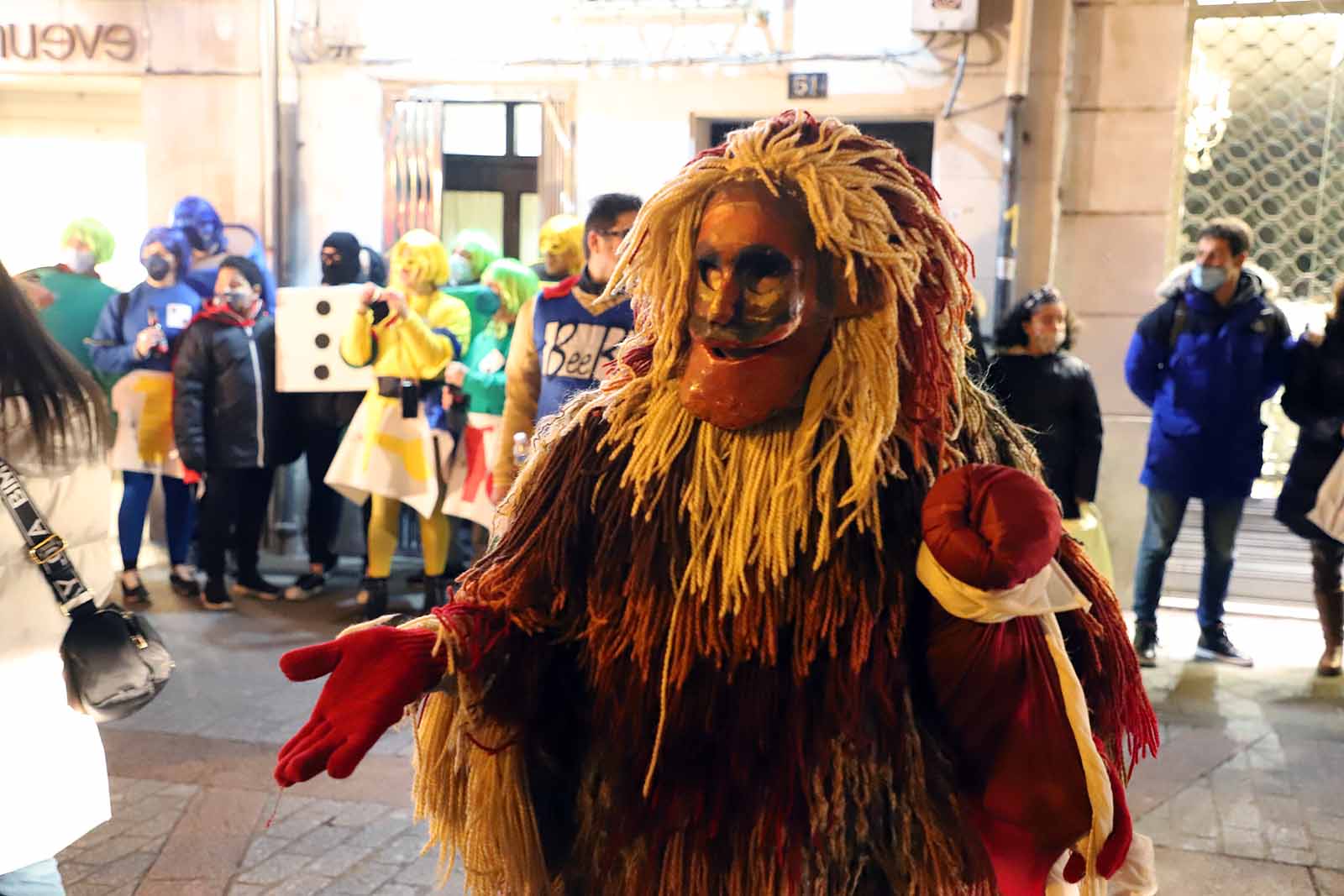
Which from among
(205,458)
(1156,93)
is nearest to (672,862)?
(205,458)

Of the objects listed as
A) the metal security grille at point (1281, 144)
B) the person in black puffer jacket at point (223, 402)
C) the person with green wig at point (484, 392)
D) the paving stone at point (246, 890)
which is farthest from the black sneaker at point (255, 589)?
the metal security grille at point (1281, 144)

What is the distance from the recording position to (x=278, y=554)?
7223mm

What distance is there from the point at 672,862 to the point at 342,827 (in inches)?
89.4

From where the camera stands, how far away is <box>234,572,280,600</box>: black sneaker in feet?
20.1

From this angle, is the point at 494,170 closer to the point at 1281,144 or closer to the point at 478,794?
the point at 1281,144

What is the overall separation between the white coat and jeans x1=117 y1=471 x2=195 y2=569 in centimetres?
415

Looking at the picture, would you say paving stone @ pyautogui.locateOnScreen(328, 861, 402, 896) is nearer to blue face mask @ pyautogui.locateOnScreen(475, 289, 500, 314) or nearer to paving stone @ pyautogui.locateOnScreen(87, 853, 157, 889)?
paving stone @ pyautogui.locateOnScreen(87, 853, 157, 889)

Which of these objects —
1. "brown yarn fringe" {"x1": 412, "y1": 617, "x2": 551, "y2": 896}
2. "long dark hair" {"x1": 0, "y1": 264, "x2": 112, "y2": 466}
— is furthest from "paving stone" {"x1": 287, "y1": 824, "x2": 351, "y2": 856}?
"brown yarn fringe" {"x1": 412, "y1": 617, "x2": 551, "y2": 896}

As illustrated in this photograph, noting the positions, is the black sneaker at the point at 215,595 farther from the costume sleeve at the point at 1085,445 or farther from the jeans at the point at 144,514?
the costume sleeve at the point at 1085,445

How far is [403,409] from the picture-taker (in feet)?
18.1

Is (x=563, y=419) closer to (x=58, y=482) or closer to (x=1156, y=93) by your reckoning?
(x=58, y=482)

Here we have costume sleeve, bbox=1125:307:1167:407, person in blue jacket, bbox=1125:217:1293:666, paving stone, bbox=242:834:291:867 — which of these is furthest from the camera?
costume sleeve, bbox=1125:307:1167:407

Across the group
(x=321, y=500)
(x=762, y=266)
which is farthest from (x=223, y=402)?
(x=762, y=266)

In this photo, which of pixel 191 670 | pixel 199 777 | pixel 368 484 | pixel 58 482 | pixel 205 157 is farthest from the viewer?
pixel 205 157
